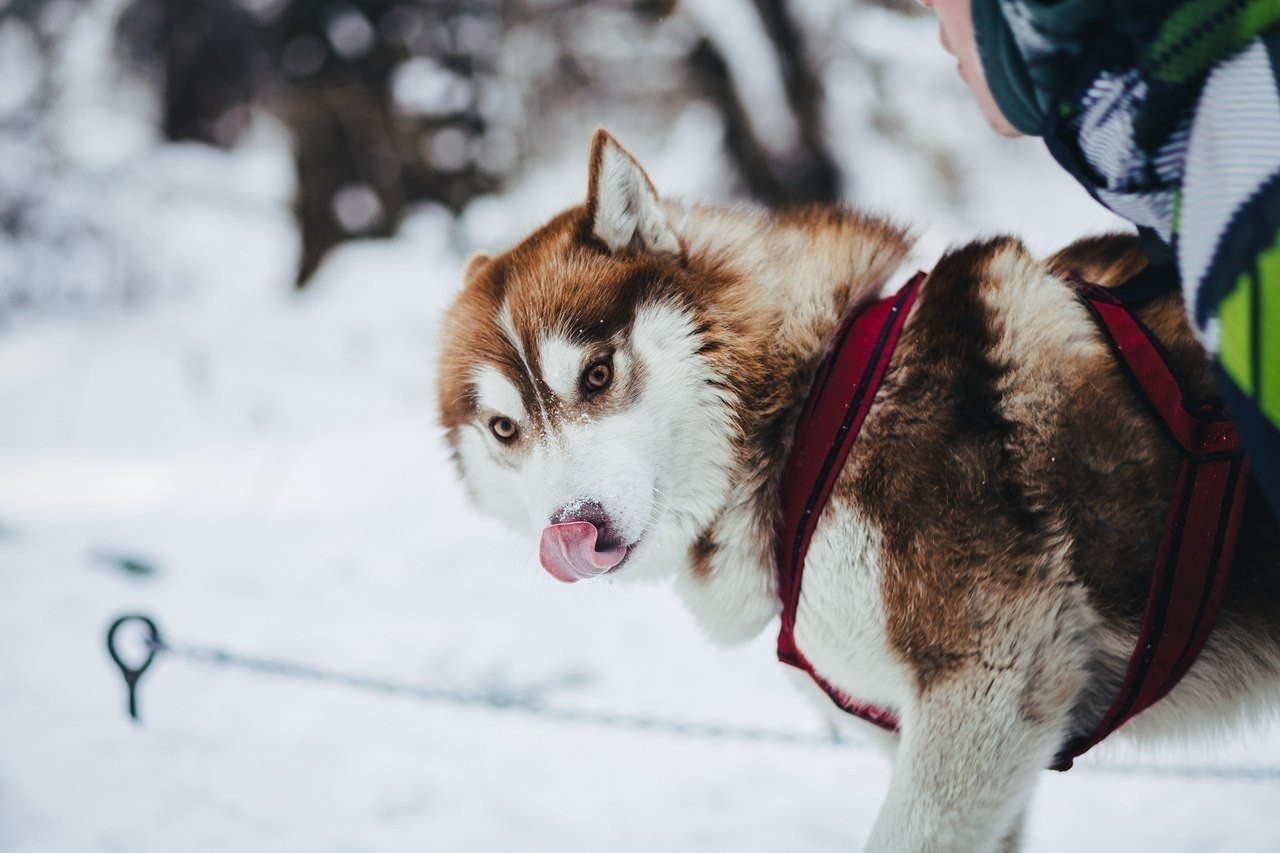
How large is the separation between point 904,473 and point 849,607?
0.28 metres

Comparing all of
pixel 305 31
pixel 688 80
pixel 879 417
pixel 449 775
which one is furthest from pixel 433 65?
pixel 879 417

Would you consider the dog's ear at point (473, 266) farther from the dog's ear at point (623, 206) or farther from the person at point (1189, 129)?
the person at point (1189, 129)

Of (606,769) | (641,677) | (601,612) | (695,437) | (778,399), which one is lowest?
(601,612)

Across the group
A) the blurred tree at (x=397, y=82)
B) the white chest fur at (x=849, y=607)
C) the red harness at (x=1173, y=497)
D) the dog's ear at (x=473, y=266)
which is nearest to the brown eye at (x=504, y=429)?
the dog's ear at (x=473, y=266)

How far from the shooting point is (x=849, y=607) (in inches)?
64.7

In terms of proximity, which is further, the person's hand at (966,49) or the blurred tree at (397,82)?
the blurred tree at (397,82)

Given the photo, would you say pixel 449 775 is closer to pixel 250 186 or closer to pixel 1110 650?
pixel 1110 650

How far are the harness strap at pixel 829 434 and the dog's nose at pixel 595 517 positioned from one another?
0.37 meters

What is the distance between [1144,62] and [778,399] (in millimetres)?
965

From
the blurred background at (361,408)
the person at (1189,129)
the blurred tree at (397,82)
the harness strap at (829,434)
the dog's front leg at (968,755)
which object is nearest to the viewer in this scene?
the person at (1189,129)

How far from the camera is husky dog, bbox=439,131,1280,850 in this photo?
5.12 ft

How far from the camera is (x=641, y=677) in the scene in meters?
3.69

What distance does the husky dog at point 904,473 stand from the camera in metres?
1.56

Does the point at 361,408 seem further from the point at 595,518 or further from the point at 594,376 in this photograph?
the point at 595,518
